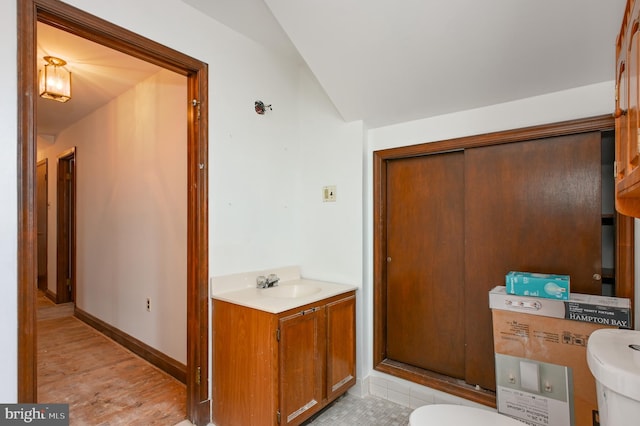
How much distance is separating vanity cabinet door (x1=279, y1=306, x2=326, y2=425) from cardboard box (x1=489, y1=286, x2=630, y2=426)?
101 cm

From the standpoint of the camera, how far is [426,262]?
92.2 inches

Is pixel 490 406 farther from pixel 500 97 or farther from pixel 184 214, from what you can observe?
pixel 184 214

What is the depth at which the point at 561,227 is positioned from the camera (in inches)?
72.7

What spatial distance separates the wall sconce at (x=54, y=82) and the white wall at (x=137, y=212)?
569mm

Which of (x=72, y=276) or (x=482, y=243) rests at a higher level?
(x=482, y=243)

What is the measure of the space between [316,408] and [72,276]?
4397 millimetres

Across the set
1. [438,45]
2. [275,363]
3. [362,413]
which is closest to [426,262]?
[362,413]

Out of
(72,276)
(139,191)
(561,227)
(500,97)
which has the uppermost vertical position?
(500,97)

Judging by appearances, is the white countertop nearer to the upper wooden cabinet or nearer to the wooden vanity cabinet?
the wooden vanity cabinet

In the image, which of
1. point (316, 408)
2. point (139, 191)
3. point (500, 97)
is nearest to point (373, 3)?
point (500, 97)

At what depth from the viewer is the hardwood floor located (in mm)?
2098

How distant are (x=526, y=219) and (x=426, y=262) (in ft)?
2.28

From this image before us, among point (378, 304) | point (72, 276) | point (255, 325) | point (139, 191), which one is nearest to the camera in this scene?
point (255, 325)

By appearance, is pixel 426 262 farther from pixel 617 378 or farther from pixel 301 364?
pixel 617 378
